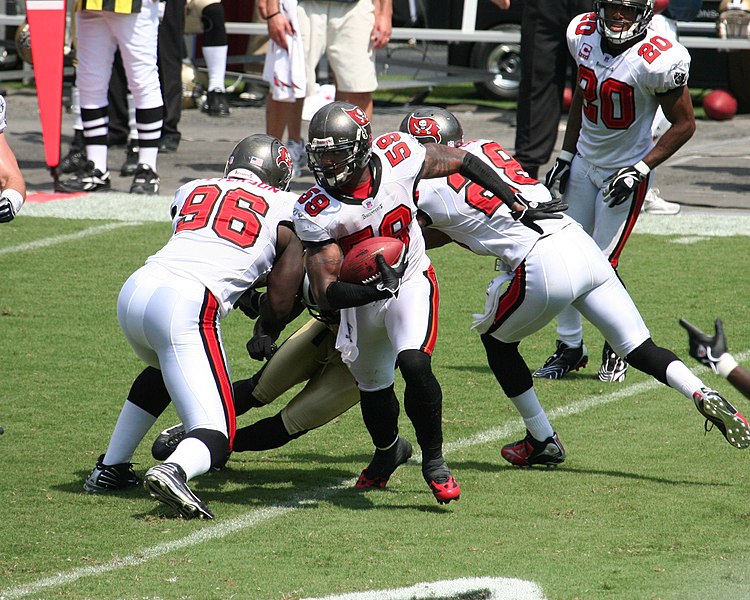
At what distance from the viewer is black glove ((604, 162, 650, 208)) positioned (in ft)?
19.9

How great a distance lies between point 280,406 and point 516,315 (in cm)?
146

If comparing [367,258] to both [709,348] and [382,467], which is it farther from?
[709,348]

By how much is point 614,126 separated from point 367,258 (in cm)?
235

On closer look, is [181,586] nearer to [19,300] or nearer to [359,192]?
[359,192]

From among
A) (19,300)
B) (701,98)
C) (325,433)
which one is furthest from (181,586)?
(701,98)

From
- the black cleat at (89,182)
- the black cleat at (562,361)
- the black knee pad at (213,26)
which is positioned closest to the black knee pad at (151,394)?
the black cleat at (562,361)

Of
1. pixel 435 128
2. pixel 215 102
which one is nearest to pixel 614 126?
pixel 435 128

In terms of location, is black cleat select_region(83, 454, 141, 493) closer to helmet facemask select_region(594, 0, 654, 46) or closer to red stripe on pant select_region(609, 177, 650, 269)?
red stripe on pant select_region(609, 177, 650, 269)

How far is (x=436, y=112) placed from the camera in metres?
5.39

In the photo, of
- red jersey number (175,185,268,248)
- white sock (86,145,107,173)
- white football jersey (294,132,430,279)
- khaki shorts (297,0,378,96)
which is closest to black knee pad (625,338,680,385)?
white football jersey (294,132,430,279)

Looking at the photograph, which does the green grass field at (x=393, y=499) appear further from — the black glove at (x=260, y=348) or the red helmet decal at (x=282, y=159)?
the red helmet decal at (x=282, y=159)

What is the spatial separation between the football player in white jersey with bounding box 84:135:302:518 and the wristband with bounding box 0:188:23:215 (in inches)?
26.3

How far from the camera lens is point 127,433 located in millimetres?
4770

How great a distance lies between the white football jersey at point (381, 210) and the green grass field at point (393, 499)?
36.1 inches
